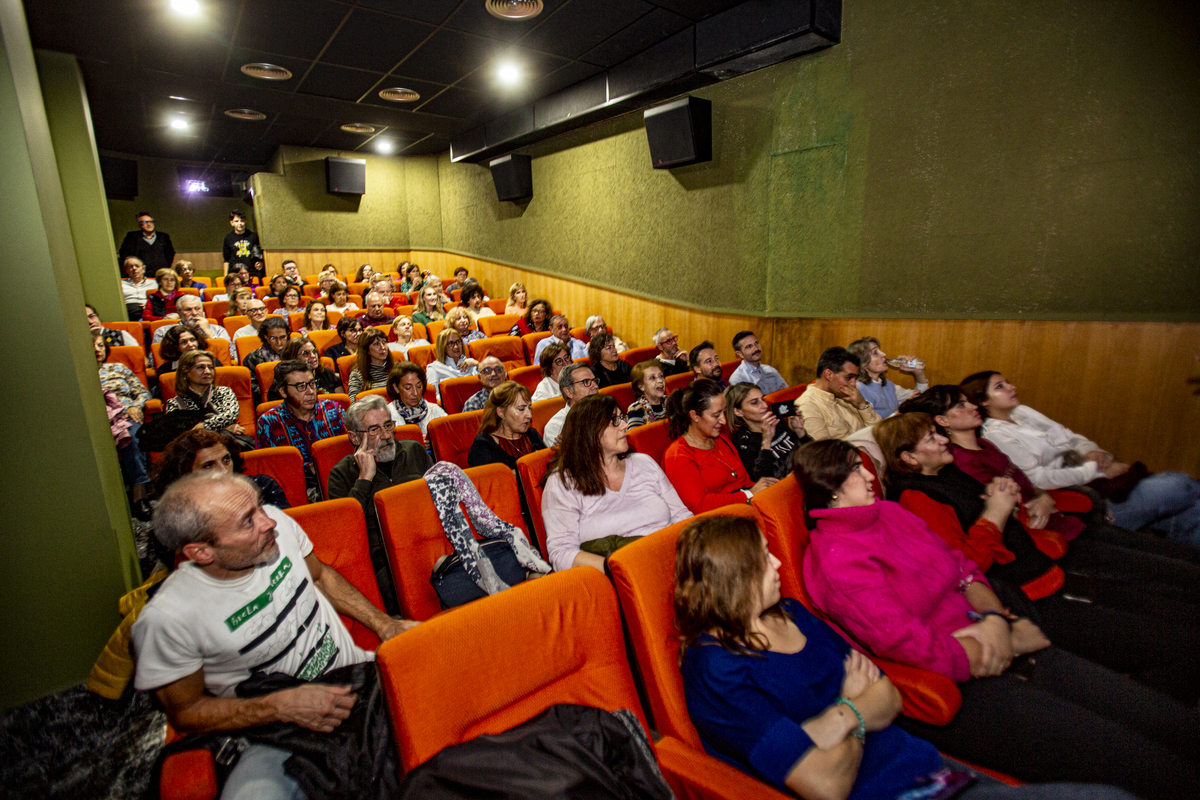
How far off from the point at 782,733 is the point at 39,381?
2442 mm

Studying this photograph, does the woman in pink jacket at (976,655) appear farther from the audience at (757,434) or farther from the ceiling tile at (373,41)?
the ceiling tile at (373,41)

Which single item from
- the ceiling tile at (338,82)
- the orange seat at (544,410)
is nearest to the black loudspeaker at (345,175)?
the ceiling tile at (338,82)

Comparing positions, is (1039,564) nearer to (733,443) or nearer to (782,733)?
(733,443)

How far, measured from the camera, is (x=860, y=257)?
4.19m

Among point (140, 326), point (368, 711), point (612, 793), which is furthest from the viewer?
point (140, 326)

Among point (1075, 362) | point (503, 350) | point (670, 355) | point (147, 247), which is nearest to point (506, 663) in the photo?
point (670, 355)

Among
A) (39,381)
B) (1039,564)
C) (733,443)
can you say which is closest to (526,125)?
(733,443)

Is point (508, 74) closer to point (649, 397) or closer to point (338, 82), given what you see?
point (338, 82)

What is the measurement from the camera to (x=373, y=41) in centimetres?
457

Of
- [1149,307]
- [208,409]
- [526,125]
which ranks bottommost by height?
[208,409]

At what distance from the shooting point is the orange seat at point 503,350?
480cm

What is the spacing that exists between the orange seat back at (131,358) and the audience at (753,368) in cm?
439

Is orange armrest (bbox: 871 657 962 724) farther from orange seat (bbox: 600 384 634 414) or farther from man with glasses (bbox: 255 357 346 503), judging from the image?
man with glasses (bbox: 255 357 346 503)

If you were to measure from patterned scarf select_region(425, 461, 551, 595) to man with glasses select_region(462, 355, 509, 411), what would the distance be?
1.37 metres
